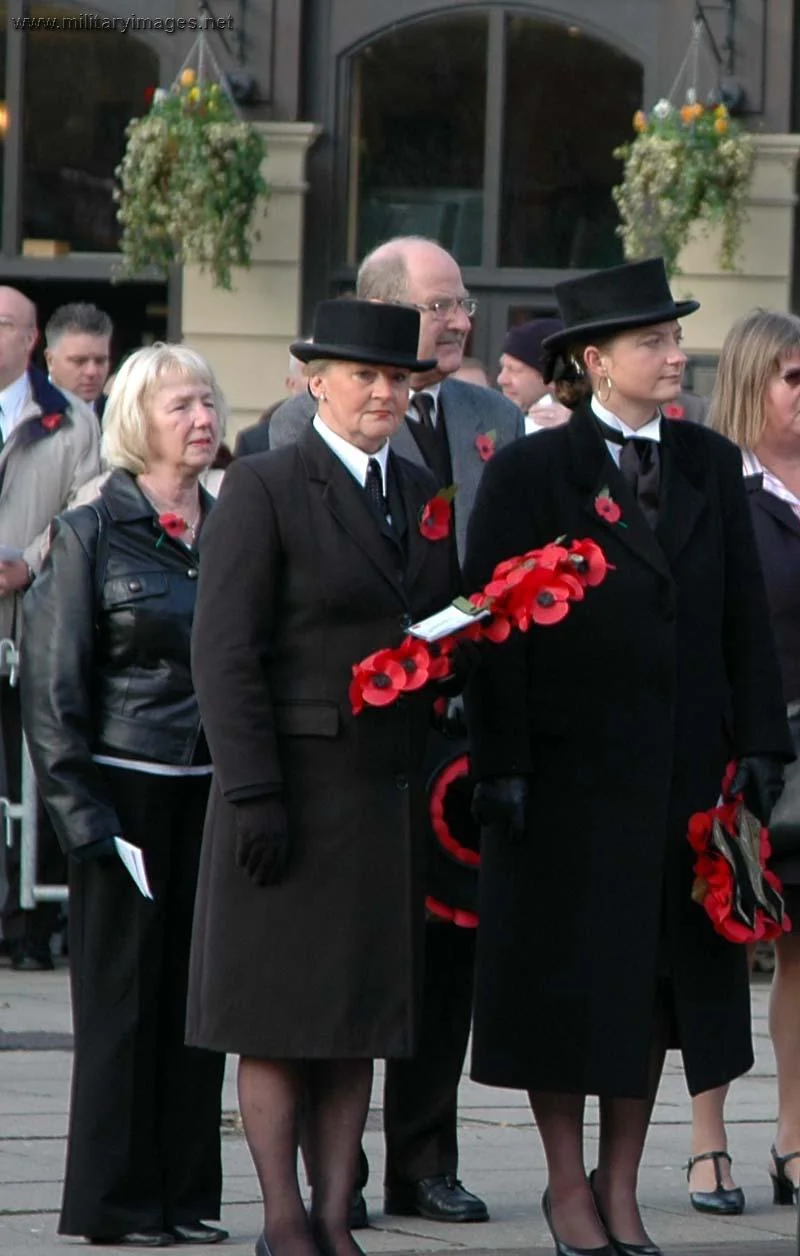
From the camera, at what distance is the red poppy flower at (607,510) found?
570 cm

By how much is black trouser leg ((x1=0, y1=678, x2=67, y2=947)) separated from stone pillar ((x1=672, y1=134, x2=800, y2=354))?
6.21 metres

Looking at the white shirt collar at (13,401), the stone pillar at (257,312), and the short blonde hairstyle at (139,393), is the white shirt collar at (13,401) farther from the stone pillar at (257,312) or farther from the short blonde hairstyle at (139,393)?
the stone pillar at (257,312)

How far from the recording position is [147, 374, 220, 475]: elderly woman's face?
19.9 feet

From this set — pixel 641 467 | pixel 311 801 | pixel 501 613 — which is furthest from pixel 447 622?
pixel 641 467

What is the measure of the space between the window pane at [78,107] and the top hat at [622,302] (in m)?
10.2

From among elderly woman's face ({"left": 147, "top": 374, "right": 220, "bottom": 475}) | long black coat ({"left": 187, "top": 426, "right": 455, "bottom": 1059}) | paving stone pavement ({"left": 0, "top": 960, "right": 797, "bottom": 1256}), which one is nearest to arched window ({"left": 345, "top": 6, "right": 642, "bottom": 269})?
paving stone pavement ({"left": 0, "top": 960, "right": 797, "bottom": 1256})

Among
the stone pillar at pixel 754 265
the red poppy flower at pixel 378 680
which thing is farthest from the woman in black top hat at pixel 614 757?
the stone pillar at pixel 754 265

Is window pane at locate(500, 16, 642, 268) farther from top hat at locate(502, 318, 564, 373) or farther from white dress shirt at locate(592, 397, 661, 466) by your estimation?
white dress shirt at locate(592, 397, 661, 466)

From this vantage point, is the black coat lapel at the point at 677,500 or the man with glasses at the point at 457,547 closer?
the black coat lapel at the point at 677,500

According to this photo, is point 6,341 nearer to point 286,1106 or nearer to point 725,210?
point 286,1106

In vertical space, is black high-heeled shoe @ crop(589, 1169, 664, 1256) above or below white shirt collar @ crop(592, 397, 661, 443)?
below

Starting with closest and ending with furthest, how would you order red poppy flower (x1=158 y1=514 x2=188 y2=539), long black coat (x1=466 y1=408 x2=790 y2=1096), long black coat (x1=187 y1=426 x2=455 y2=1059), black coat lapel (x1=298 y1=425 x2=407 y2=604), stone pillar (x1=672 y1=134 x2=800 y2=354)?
long black coat (x1=187 y1=426 x2=455 y2=1059)
black coat lapel (x1=298 y1=425 x2=407 y2=604)
long black coat (x1=466 y1=408 x2=790 y2=1096)
red poppy flower (x1=158 y1=514 x2=188 y2=539)
stone pillar (x1=672 y1=134 x2=800 y2=354)

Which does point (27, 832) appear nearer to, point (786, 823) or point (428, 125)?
point (786, 823)

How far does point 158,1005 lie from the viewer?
19.6ft
